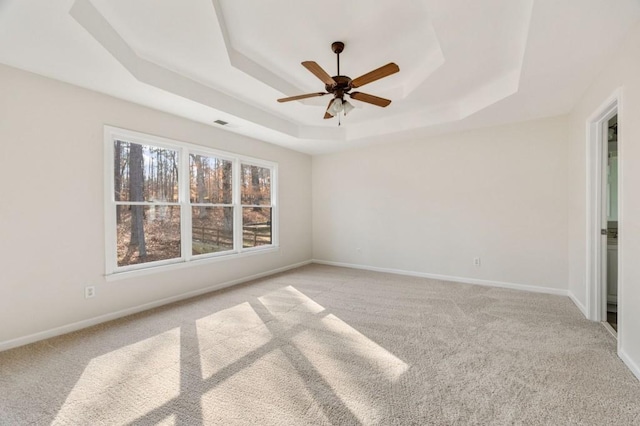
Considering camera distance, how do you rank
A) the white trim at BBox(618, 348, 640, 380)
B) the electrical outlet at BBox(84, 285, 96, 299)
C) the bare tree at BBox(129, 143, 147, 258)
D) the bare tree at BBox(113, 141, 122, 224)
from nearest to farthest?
the white trim at BBox(618, 348, 640, 380) < the electrical outlet at BBox(84, 285, 96, 299) < the bare tree at BBox(113, 141, 122, 224) < the bare tree at BBox(129, 143, 147, 258)

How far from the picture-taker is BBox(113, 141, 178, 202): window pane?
3461 millimetres

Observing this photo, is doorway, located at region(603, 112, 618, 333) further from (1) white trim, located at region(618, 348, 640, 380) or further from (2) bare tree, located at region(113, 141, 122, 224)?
(2) bare tree, located at region(113, 141, 122, 224)

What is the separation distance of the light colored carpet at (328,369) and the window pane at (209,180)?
65.5 inches

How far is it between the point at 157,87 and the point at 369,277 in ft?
14.0

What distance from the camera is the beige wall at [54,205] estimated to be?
8.61 feet

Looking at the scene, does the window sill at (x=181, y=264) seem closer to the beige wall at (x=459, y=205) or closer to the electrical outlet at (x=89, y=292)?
the electrical outlet at (x=89, y=292)

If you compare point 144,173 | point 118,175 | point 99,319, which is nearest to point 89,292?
point 99,319

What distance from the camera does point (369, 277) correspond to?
5.27m

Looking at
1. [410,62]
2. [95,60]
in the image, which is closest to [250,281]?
[95,60]

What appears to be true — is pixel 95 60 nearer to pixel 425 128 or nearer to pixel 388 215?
pixel 425 128

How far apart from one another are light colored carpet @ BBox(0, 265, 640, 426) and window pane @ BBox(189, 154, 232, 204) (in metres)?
1.66

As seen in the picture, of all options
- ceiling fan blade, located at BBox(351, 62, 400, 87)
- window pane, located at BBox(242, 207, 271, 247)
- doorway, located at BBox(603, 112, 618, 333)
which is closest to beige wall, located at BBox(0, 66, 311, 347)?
window pane, located at BBox(242, 207, 271, 247)

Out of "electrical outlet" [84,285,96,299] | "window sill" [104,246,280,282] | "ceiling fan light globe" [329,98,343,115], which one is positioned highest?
"ceiling fan light globe" [329,98,343,115]

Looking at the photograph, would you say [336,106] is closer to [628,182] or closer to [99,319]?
[628,182]
